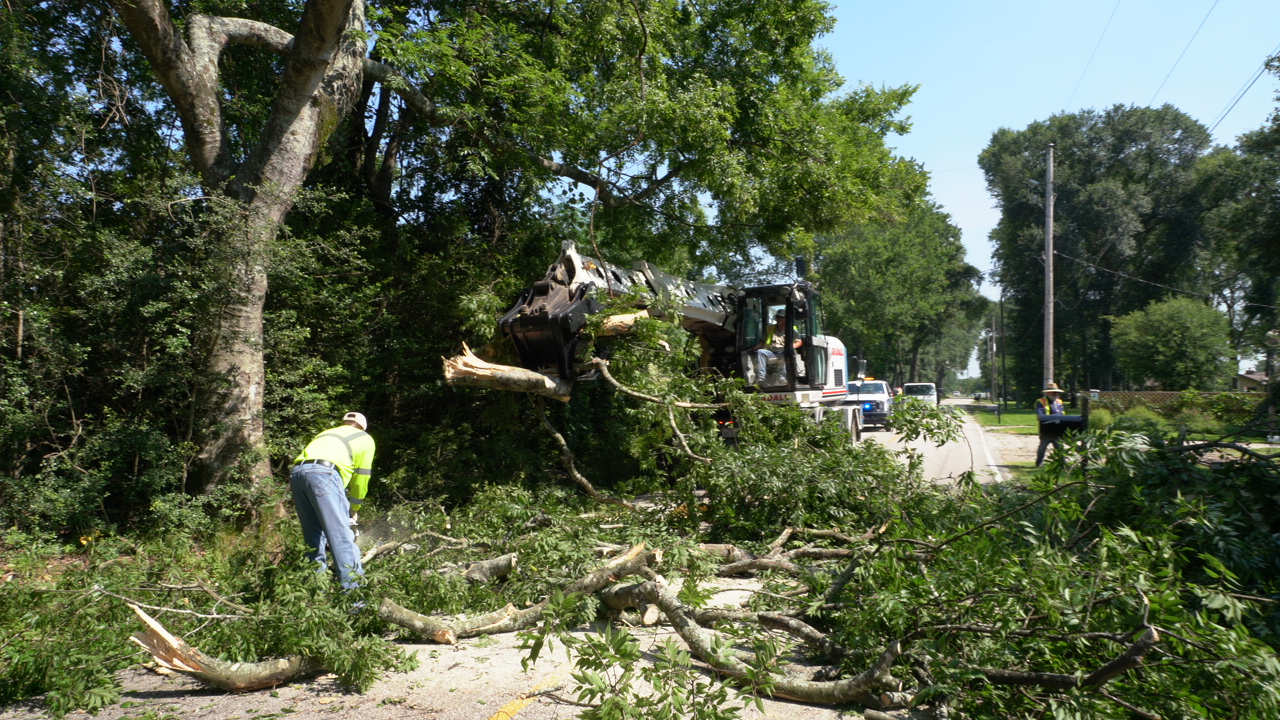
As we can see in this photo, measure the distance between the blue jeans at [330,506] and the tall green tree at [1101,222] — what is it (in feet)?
139

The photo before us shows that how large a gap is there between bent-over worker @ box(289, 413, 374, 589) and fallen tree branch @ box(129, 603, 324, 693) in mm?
736

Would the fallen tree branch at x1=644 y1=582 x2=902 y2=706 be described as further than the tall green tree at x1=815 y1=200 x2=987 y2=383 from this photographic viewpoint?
No

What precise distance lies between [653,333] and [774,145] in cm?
657

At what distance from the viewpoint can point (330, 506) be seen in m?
5.16

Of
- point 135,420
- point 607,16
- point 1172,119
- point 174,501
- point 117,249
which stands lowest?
point 174,501

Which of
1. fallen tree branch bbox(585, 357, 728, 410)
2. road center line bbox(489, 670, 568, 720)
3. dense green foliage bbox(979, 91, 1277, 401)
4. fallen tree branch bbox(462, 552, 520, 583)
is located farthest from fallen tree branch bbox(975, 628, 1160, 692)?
dense green foliage bbox(979, 91, 1277, 401)

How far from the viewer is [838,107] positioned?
15805mm

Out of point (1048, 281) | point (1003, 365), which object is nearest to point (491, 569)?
Result: point (1048, 281)

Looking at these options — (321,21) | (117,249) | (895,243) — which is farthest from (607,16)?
(895,243)

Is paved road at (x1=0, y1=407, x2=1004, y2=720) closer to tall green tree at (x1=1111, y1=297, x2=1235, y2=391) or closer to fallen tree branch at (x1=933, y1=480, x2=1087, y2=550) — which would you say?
fallen tree branch at (x1=933, y1=480, x2=1087, y2=550)

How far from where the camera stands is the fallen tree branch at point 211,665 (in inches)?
156

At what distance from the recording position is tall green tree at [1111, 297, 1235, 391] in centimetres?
2869

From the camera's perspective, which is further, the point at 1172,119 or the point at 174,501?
the point at 1172,119

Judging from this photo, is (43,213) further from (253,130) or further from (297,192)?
(253,130)
